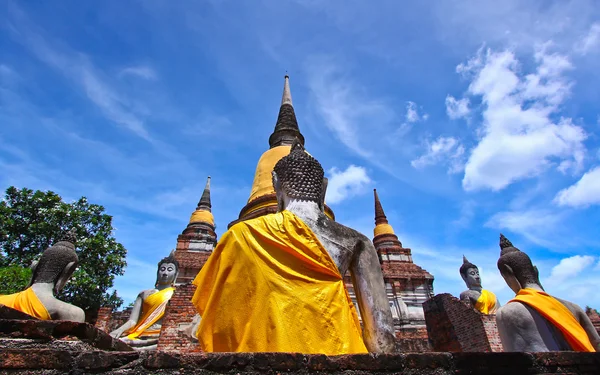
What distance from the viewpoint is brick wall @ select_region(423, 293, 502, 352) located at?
709cm

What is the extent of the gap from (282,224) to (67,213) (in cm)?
2089

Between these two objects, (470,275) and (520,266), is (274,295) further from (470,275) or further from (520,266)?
(470,275)

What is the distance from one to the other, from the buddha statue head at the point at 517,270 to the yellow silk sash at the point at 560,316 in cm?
40

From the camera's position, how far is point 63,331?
2.07 meters

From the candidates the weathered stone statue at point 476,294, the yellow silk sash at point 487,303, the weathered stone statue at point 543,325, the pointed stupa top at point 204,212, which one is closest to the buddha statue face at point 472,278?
the weathered stone statue at point 476,294

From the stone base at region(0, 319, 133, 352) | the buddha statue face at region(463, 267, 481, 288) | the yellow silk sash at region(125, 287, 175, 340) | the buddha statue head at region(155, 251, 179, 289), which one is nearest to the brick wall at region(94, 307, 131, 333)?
the buddha statue head at region(155, 251, 179, 289)

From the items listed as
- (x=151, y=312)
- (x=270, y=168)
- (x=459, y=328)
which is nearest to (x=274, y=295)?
(x=459, y=328)

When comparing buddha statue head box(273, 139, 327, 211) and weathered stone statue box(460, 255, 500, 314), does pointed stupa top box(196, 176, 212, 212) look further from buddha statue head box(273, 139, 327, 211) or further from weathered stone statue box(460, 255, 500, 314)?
buddha statue head box(273, 139, 327, 211)

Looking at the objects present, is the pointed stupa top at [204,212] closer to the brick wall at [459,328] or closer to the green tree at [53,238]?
the green tree at [53,238]

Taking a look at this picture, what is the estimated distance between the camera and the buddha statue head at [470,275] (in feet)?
33.7

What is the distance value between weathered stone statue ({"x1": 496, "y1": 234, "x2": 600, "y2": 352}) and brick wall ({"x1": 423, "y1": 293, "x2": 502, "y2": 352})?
3.28m

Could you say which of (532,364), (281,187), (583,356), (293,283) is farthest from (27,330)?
(583,356)

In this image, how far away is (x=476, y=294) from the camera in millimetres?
9375

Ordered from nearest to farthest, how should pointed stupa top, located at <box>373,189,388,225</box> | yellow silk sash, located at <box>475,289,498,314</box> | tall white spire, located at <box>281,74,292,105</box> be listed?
1. yellow silk sash, located at <box>475,289,498,314</box>
2. tall white spire, located at <box>281,74,292,105</box>
3. pointed stupa top, located at <box>373,189,388,225</box>
